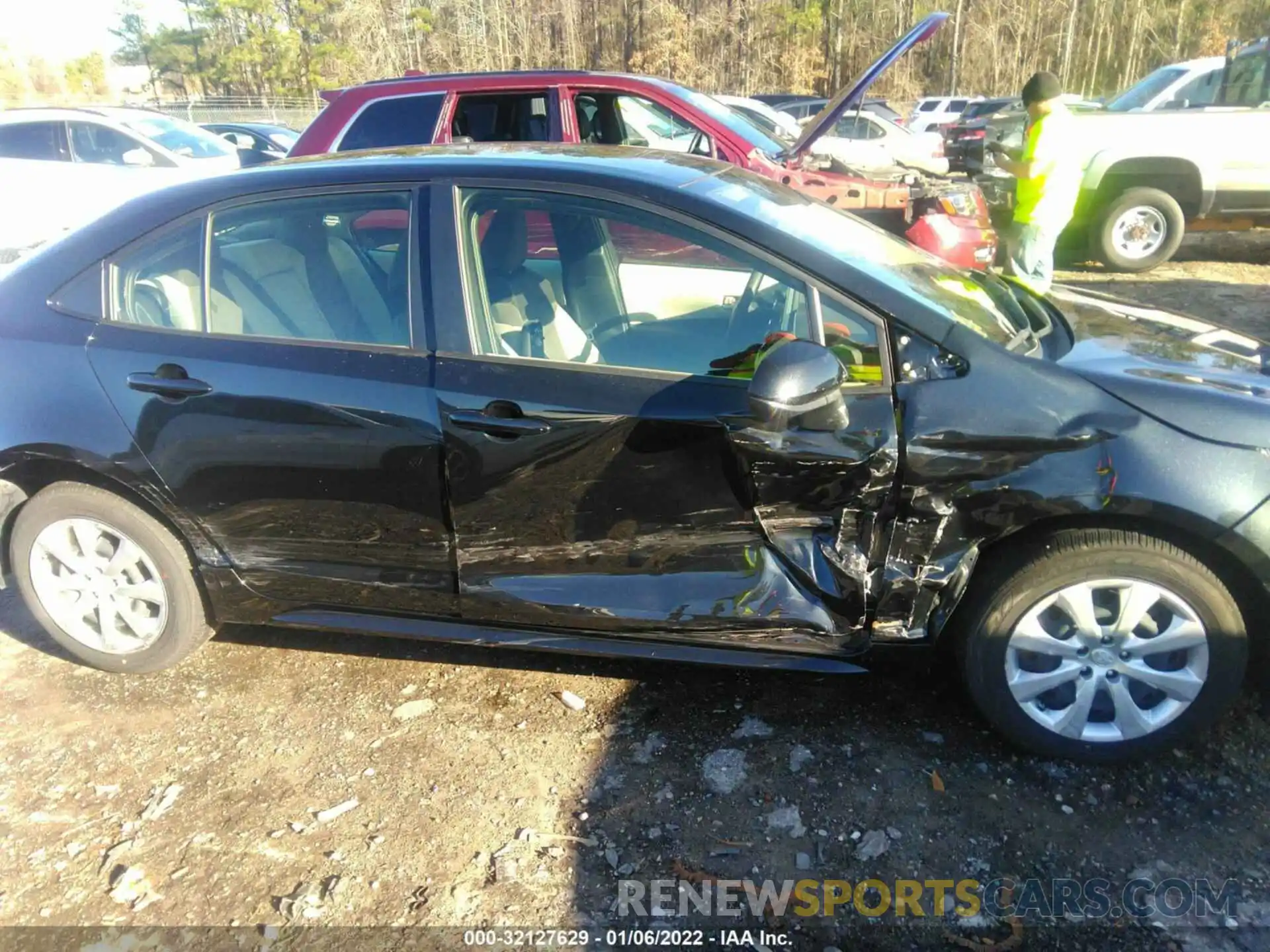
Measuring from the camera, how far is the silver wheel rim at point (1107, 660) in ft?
7.82

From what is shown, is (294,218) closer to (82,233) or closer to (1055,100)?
(82,233)

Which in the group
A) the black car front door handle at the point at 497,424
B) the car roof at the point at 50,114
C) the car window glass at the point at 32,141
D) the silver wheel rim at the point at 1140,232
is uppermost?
the car roof at the point at 50,114

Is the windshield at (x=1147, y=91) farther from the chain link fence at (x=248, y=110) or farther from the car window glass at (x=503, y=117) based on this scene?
the chain link fence at (x=248, y=110)

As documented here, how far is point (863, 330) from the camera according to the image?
8.05 ft

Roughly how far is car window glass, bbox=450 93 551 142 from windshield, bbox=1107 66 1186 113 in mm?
5919

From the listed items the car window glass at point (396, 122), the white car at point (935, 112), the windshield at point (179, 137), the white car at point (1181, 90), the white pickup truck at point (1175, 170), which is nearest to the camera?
the car window glass at point (396, 122)

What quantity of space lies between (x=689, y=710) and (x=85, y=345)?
7.42ft

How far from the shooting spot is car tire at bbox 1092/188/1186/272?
8.44m

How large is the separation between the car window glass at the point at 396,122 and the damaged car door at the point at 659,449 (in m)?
4.03

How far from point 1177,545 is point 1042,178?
4.24m

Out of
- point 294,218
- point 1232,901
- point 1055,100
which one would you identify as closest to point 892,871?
point 1232,901

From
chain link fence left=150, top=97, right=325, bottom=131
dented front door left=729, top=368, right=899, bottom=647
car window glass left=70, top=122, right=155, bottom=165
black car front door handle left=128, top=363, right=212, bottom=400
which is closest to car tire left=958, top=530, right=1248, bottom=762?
dented front door left=729, top=368, right=899, bottom=647

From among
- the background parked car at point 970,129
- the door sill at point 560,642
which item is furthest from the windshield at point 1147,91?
the door sill at point 560,642

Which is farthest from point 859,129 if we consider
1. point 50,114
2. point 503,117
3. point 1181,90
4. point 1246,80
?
point 50,114
